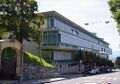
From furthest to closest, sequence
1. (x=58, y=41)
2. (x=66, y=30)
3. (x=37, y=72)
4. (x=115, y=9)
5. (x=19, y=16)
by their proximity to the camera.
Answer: (x=66, y=30) < (x=58, y=41) < (x=37, y=72) < (x=19, y=16) < (x=115, y=9)

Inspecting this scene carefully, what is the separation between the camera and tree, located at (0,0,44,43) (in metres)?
40.5

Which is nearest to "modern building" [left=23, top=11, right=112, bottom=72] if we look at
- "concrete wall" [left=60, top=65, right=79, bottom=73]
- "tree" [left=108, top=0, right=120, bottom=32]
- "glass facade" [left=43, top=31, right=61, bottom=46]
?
"glass facade" [left=43, top=31, right=61, bottom=46]

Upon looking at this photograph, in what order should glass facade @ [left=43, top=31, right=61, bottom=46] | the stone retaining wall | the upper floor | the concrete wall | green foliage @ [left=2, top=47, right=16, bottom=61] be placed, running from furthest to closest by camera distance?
the concrete wall, the upper floor, glass facade @ [left=43, top=31, right=61, bottom=46], green foliage @ [left=2, top=47, right=16, bottom=61], the stone retaining wall

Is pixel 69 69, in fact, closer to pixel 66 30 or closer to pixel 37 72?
pixel 66 30

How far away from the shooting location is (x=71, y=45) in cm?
7562

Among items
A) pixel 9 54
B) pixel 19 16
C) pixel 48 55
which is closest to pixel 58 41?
pixel 48 55

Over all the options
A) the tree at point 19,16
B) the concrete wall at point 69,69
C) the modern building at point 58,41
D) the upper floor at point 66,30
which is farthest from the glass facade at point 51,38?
the tree at point 19,16

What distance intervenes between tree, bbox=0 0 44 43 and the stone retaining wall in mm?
4504

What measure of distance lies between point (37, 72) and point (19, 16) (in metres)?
7.70

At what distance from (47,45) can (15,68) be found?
30.5 metres

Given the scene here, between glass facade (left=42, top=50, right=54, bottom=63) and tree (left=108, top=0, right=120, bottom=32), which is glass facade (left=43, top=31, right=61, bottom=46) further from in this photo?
tree (left=108, top=0, right=120, bottom=32)

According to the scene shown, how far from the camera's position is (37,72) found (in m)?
42.0

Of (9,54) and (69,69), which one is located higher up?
(9,54)

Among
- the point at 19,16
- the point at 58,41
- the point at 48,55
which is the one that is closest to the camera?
the point at 19,16
